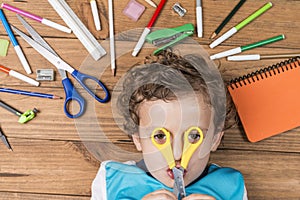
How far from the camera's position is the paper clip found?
0.98 metres

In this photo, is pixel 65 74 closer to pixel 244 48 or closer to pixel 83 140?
pixel 83 140

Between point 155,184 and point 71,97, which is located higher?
point 71,97

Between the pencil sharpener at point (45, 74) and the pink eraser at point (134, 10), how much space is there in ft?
0.70

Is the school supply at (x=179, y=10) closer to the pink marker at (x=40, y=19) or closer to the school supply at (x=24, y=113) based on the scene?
the pink marker at (x=40, y=19)

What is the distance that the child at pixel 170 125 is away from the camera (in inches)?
30.2

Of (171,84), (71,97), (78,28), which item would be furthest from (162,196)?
(78,28)

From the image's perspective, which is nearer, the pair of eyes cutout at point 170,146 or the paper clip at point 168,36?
the pair of eyes cutout at point 170,146

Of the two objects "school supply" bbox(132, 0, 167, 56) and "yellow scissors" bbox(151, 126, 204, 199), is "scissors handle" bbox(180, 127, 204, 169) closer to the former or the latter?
"yellow scissors" bbox(151, 126, 204, 199)

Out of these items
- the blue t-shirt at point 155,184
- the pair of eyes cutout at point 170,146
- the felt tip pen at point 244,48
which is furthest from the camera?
the felt tip pen at point 244,48

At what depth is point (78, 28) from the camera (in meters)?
0.99

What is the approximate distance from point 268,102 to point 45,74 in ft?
1.61

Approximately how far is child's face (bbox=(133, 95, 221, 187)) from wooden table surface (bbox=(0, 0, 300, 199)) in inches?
6.6

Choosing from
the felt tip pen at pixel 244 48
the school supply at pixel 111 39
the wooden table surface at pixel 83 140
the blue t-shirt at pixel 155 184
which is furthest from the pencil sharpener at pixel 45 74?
the felt tip pen at pixel 244 48

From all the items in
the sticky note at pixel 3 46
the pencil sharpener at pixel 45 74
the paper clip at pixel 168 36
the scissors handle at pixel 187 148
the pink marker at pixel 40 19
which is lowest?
the scissors handle at pixel 187 148
